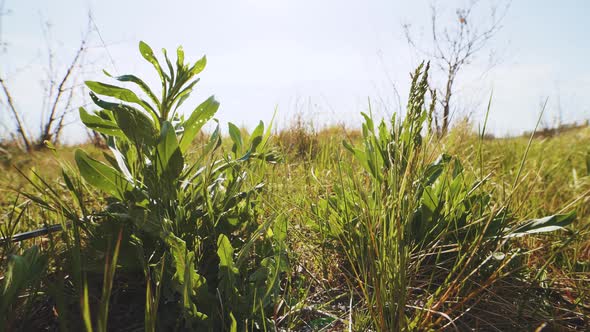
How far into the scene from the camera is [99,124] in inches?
40.8

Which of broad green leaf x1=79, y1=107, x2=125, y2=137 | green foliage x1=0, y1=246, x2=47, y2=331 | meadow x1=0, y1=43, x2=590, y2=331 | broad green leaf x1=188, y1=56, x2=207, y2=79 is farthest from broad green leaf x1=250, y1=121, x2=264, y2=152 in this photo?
green foliage x1=0, y1=246, x2=47, y2=331

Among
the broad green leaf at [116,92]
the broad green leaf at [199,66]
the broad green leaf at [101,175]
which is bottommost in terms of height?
the broad green leaf at [101,175]

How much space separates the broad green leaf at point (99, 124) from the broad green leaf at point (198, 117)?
182mm

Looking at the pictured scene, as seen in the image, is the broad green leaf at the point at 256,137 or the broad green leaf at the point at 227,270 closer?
the broad green leaf at the point at 227,270

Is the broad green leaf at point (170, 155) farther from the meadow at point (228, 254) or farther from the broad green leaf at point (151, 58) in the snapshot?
the broad green leaf at point (151, 58)

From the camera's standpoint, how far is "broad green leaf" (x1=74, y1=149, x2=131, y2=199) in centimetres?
100

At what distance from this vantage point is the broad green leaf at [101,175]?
3.29ft

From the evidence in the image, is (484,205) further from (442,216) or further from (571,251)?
(571,251)

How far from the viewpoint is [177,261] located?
875 millimetres

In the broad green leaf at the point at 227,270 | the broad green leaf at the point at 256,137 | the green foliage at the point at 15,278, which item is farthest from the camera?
the broad green leaf at the point at 256,137

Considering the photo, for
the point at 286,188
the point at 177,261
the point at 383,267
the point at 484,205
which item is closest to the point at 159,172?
the point at 177,261

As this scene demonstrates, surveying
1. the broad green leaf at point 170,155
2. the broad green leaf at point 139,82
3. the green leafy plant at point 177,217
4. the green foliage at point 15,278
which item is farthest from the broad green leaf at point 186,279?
the broad green leaf at point 139,82

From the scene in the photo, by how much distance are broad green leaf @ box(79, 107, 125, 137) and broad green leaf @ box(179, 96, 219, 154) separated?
0.18 meters

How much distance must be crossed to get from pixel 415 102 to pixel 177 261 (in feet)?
A: 2.32
